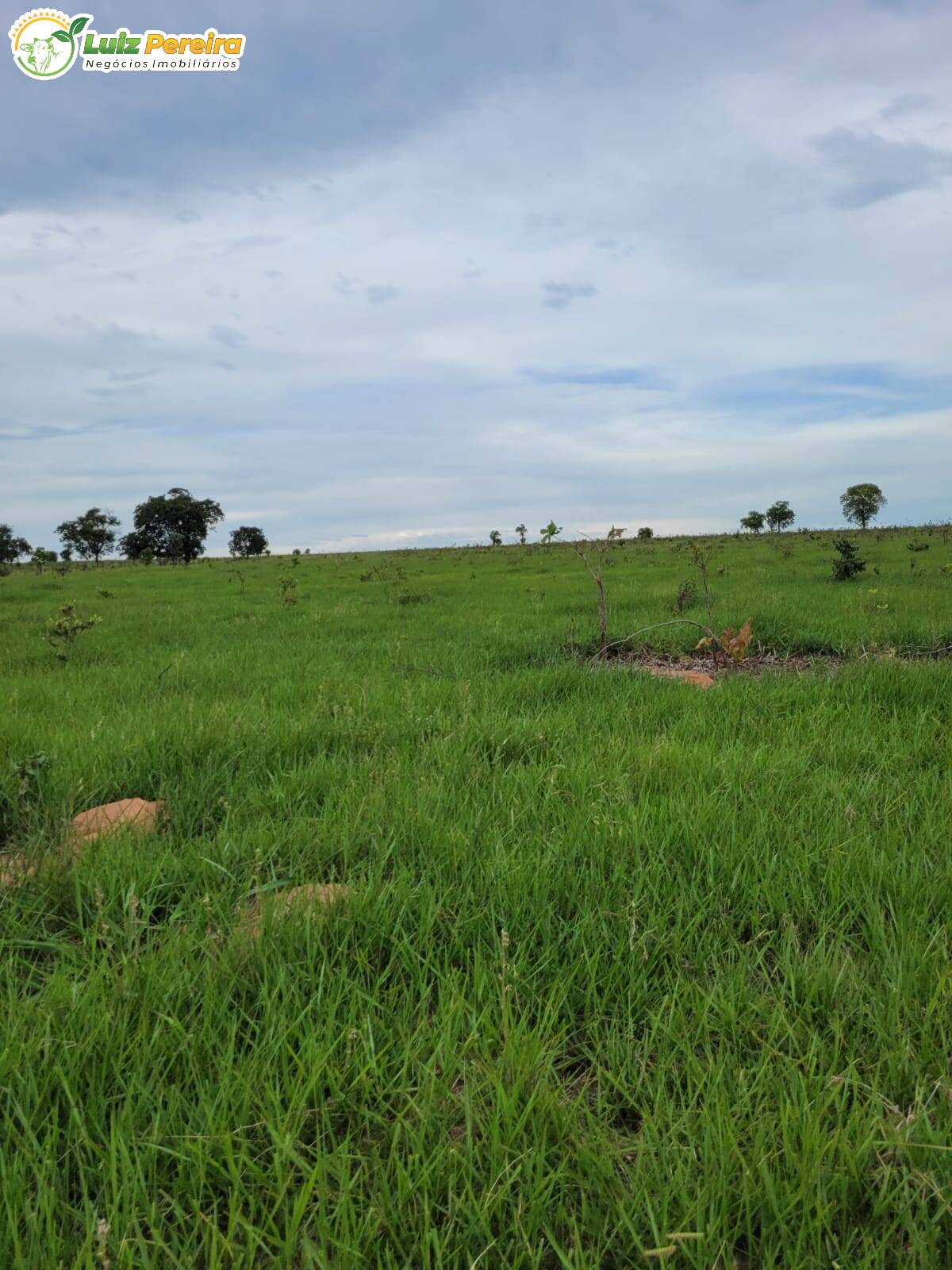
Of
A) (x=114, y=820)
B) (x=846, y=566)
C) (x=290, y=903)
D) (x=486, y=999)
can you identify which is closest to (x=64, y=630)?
(x=114, y=820)

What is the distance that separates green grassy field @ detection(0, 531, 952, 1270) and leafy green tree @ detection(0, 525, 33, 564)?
110m

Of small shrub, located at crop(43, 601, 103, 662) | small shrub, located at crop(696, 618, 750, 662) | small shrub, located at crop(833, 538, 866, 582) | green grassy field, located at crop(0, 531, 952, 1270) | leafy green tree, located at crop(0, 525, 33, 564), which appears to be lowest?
green grassy field, located at crop(0, 531, 952, 1270)

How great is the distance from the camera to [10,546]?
109500 mm

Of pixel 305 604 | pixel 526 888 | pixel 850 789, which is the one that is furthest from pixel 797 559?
pixel 526 888

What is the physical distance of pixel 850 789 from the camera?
133 inches

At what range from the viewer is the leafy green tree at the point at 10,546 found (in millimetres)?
101938

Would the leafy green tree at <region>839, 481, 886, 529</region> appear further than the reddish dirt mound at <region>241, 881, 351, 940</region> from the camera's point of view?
Yes

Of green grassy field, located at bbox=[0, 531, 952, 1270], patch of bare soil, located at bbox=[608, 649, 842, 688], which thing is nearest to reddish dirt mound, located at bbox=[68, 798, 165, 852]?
green grassy field, located at bbox=[0, 531, 952, 1270]

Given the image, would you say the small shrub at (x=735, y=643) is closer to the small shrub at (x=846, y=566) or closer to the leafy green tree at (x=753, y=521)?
the small shrub at (x=846, y=566)

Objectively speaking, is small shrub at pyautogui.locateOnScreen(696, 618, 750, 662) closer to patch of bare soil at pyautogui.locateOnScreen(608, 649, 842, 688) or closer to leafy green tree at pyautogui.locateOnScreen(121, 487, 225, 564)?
patch of bare soil at pyautogui.locateOnScreen(608, 649, 842, 688)

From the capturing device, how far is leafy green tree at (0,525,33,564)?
10194 cm

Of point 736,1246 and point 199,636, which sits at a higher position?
point 199,636

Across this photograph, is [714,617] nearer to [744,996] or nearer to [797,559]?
[744,996]

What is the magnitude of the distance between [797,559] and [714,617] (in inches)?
690
